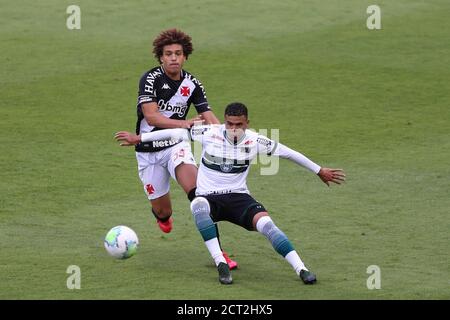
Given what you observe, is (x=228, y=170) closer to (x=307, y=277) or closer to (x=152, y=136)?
(x=152, y=136)

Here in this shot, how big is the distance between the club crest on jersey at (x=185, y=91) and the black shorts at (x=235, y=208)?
5.40 feet

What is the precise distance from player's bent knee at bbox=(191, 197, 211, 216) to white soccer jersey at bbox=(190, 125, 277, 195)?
7.4 inches

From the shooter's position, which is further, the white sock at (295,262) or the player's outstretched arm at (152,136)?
the player's outstretched arm at (152,136)

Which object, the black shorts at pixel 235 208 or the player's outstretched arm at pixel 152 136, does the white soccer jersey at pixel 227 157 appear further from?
the player's outstretched arm at pixel 152 136

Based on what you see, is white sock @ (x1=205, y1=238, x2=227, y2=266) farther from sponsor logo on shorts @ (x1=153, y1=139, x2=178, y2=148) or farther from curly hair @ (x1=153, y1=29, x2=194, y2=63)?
curly hair @ (x1=153, y1=29, x2=194, y2=63)

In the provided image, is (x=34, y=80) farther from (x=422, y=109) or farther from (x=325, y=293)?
(x=325, y=293)

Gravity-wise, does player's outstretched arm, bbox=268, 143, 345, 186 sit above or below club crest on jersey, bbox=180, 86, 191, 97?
below

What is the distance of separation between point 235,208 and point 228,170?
421 mm

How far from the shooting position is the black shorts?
1059 cm

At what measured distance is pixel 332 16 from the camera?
23359mm

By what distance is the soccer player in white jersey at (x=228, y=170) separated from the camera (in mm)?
10555

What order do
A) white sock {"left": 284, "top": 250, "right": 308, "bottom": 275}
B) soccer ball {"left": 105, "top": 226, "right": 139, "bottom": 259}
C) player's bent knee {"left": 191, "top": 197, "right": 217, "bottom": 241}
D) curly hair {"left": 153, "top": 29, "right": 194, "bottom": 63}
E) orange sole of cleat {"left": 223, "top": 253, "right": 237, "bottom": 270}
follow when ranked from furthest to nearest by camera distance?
curly hair {"left": 153, "top": 29, "right": 194, "bottom": 63} < orange sole of cleat {"left": 223, "top": 253, "right": 237, "bottom": 270} < soccer ball {"left": 105, "top": 226, "right": 139, "bottom": 259} < player's bent knee {"left": 191, "top": 197, "right": 217, "bottom": 241} < white sock {"left": 284, "top": 250, "right": 308, "bottom": 275}

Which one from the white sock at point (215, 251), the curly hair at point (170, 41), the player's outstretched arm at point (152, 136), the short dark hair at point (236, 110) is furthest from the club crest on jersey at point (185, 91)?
the white sock at point (215, 251)

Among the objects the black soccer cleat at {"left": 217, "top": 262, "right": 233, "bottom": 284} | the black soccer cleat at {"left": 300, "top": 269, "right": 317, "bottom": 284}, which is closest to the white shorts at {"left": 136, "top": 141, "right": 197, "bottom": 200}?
the black soccer cleat at {"left": 217, "top": 262, "right": 233, "bottom": 284}
